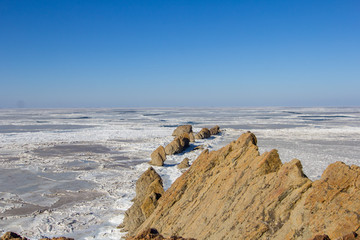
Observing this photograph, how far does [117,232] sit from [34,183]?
894 cm

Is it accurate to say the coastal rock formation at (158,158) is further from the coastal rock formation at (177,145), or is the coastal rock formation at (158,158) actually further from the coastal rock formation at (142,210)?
the coastal rock formation at (142,210)

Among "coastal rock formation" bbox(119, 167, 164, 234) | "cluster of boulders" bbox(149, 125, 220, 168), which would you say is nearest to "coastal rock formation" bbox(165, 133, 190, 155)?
"cluster of boulders" bbox(149, 125, 220, 168)

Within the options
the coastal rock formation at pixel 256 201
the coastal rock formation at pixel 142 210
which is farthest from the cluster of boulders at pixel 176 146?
the coastal rock formation at pixel 256 201

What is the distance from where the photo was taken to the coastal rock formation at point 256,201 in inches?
228

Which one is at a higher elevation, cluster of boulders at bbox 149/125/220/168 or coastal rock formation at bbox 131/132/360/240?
coastal rock formation at bbox 131/132/360/240

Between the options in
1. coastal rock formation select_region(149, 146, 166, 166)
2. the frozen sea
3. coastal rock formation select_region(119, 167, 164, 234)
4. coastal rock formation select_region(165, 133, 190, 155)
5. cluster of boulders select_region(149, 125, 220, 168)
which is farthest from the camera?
coastal rock formation select_region(165, 133, 190, 155)

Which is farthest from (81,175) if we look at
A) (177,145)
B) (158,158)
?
(177,145)

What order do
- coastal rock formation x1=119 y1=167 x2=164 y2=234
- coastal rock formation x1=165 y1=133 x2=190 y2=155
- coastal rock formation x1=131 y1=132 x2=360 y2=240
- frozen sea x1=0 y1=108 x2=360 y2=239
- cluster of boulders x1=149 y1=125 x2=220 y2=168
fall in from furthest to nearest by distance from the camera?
1. coastal rock formation x1=165 y1=133 x2=190 y2=155
2. cluster of boulders x1=149 y1=125 x2=220 y2=168
3. frozen sea x1=0 y1=108 x2=360 y2=239
4. coastal rock formation x1=119 y1=167 x2=164 y2=234
5. coastal rock formation x1=131 y1=132 x2=360 y2=240

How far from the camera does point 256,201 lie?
6910 mm

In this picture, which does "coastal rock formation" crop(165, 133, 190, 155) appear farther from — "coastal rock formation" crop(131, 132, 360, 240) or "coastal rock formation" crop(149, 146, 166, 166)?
"coastal rock formation" crop(131, 132, 360, 240)

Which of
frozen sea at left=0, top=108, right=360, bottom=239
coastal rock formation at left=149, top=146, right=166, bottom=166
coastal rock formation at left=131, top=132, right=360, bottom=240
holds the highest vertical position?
coastal rock formation at left=131, top=132, right=360, bottom=240

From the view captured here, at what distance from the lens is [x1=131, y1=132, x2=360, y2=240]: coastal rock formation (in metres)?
5.79

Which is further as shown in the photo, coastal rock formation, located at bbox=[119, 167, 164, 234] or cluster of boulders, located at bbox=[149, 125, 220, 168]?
cluster of boulders, located at bbox=[149, 125, 220, 168]

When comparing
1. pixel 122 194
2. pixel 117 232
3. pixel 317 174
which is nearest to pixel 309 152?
pixel 317 174
